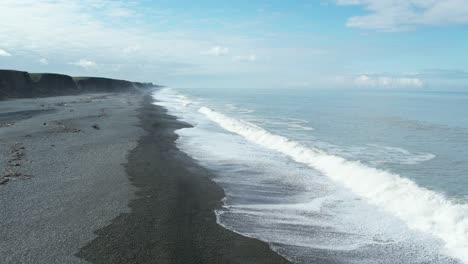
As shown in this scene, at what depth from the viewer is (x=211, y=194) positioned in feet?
45.5

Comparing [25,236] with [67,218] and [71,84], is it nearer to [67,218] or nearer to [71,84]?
[67,218]

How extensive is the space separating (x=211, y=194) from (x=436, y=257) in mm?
7314

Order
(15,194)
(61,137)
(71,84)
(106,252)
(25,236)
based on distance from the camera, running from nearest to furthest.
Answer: (106,252) < (25,236) < (15,194) < (61,137) < (71,84)

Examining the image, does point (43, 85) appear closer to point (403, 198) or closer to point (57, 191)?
point (57, 191)

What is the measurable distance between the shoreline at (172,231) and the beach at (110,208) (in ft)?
0.08

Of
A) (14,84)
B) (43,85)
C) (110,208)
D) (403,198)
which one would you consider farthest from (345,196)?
(43,85)

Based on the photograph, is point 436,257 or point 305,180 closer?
point 436,257

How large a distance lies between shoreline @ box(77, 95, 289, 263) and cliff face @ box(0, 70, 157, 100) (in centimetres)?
5802

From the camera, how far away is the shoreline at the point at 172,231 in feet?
28.6

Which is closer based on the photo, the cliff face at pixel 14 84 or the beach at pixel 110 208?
the beach at pixel 110 208

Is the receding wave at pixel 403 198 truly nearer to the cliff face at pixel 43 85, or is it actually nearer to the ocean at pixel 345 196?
the ocean at pixel 345 196

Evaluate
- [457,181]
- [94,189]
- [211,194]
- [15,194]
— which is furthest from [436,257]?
[15,194]

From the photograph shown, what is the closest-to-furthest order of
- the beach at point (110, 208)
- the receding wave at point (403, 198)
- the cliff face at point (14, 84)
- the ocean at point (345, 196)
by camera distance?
1. the beach at point (110, 208)
2. the ocean at point (345, 196)
3. the receding wave at point (403, 198)
4. the cliff face at point (14, 84)

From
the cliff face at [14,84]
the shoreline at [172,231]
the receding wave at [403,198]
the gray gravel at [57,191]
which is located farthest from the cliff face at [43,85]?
the receding wave at [403,198]
